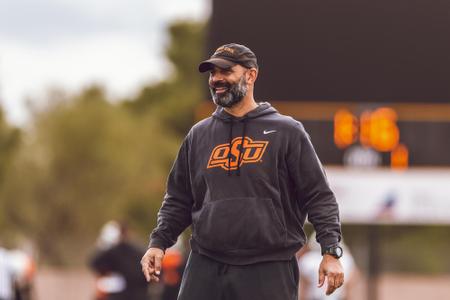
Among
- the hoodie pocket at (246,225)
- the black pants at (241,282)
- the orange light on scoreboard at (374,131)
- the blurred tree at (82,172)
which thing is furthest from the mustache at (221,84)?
the blurred tree at (82,172)

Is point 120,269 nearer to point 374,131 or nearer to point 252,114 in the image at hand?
point 374,131

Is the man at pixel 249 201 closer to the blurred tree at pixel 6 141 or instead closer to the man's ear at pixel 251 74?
the man's ear at pixel 251 74

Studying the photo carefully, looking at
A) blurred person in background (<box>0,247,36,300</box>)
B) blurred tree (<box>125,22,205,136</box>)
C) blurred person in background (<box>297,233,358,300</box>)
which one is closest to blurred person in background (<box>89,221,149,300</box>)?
blurred person in background (<box>297,233,358,300</box>)

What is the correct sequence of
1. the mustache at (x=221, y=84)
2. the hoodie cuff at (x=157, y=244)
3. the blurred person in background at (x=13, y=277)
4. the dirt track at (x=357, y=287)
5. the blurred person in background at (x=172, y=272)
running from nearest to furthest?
the mustache at (x=221, y=84), the hoodie cuff at (x=157, y=244), the blurred person in background at (x=13, y=277), the blurred person in background at (x=172, y=272), the dirt track at (x=357, y=287)

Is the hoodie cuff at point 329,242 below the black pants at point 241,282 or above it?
above

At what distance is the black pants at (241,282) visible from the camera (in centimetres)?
582

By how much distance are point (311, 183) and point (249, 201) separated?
0.27 m

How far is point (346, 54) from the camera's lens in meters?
16.5

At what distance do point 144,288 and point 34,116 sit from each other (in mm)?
28328

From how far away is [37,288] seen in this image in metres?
25.9

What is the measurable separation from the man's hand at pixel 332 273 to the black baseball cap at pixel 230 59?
0.88 m

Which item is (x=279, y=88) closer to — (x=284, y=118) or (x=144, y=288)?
(x=144, y=288)

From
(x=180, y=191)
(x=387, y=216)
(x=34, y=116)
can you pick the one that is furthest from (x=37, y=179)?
(x=180, y=191)

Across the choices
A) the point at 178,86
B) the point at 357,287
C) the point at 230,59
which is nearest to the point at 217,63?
the point at 230,59
